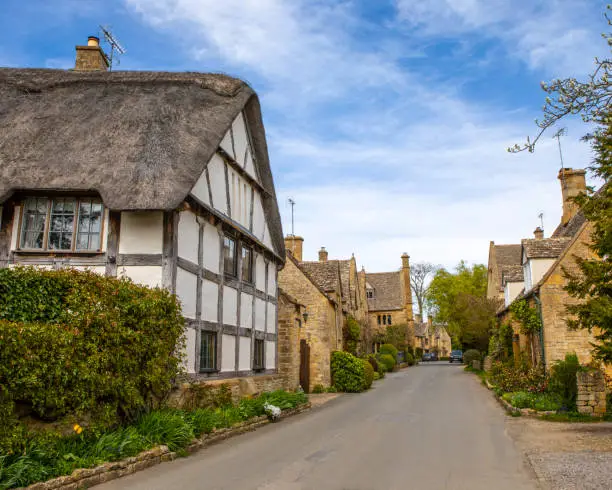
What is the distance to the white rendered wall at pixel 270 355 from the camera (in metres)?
18.0

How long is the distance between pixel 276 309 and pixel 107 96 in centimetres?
901

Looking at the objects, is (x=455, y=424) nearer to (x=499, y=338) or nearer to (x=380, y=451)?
(x=380, y=451)

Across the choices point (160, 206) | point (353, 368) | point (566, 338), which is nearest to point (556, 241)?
point (566, 338)

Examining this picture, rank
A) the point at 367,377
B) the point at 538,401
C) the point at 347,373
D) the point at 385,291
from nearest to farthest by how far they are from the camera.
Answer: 1. the point at 538,401
2. the point at 347,373
3. the point at 367,377
4. the point at 385,291

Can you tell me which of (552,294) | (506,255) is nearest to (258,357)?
(552,294)

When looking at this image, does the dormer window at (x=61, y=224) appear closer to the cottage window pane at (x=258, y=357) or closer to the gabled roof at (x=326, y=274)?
the cottage window pane at (x=258, y=357)

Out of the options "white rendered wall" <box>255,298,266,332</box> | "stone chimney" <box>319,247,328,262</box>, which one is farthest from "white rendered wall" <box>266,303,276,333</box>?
"stone chimney" <box>319,247,328,262</box>

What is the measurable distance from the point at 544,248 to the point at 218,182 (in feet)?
45.5

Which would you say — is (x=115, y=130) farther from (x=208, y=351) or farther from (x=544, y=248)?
(x=544, y=248)

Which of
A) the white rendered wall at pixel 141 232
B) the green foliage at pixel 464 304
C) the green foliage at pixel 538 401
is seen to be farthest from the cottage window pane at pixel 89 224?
the green foliage at pixel 464 304

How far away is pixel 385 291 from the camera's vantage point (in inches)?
2504

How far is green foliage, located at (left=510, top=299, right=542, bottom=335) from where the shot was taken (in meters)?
20.3

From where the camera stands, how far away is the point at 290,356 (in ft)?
69.3

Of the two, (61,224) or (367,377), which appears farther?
(367,377)
